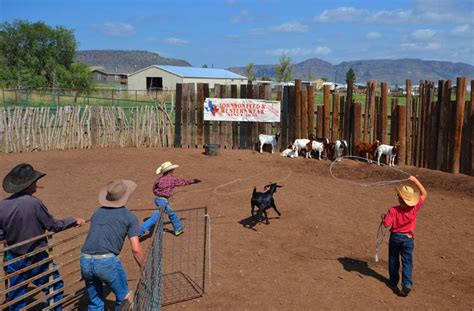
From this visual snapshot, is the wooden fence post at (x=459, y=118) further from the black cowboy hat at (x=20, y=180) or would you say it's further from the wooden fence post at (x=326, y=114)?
the black cowboy hat at (x=20, y=180)

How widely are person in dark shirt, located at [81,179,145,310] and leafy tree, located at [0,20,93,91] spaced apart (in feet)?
179

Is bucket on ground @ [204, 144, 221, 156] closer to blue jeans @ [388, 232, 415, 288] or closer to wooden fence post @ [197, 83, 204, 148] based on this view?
wooden fence post @ [197, 83, 204, 148]

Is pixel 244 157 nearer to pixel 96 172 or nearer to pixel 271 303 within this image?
pixel 96 172

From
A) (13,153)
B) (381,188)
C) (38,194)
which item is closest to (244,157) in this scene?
(381,188)

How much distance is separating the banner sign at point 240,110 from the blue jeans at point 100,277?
1256 cm

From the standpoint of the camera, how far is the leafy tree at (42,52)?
5728 cm

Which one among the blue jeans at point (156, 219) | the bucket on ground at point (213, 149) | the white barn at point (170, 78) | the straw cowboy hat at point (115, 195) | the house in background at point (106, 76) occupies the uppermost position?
the house in background at point (106, 76)

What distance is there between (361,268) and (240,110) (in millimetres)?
10925

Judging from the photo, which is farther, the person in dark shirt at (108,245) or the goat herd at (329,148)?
the goat herd at (329,148)

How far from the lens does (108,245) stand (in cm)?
447

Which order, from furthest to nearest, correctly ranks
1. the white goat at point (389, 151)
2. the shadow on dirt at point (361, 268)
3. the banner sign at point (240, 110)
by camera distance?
1. the banner sign at point (240, 110)
2. the white goat at point (389, 151)
3. the shadow on dirt at point (361, 268)

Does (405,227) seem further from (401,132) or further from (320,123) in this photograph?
(320,123)

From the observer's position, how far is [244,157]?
15.7 meters

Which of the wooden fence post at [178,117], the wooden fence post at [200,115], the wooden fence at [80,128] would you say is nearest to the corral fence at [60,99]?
the wooden fence post at [178,117]
